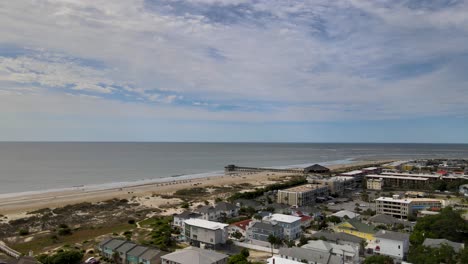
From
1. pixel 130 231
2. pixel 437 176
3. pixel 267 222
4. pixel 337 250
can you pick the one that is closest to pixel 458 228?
pixel 337 250

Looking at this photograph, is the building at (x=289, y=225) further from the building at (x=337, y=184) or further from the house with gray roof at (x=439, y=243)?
the building at (x=337, y=184)

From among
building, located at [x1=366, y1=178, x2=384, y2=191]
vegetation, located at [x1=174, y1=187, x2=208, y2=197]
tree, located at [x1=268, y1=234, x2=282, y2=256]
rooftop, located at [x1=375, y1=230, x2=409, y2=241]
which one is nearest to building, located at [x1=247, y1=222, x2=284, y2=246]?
tree, located at [x1=268, y1=234, x2=282, y2=256]

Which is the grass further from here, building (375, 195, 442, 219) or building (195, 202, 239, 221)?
building (375, 195, 442, 219)

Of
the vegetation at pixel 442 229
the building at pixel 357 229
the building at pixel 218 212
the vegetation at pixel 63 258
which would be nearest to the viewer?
the vegetation at pixel 63 258

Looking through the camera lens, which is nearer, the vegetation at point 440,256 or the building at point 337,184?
the vegetation at point 440,256

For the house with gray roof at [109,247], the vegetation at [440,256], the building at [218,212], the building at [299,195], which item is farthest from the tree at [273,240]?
the building at [299,195]

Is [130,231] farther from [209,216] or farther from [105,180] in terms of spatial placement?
[105,180]

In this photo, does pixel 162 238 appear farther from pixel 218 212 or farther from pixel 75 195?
pixel 75 195
